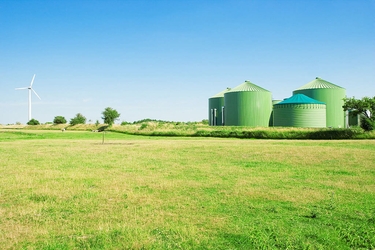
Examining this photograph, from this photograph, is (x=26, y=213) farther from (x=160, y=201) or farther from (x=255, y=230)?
(x=255, y=230)

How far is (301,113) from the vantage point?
2638 inches

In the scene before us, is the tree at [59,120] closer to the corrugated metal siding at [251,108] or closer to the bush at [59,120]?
the bush at [59,120]

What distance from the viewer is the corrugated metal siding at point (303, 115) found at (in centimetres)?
6706

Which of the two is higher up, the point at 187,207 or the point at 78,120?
the point at 78,120

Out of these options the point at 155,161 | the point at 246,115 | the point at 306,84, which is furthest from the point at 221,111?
the point at 155,161

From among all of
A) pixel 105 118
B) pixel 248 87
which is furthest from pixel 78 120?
pixel 248 87

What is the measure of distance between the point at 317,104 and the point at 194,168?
5894cm

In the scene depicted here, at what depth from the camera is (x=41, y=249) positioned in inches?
263

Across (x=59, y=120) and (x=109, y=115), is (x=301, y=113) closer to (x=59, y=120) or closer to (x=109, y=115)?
(x=109, y=115)

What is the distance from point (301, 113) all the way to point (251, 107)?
39.9 ft

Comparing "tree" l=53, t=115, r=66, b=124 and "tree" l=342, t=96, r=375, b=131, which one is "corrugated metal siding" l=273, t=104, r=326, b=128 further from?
"tree" l=53, t=115, r=66, b=124

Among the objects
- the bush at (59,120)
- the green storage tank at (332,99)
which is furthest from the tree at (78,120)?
the green storage tank at (332,99)

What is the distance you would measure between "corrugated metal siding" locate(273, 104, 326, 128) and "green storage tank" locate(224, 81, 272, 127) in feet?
20.4

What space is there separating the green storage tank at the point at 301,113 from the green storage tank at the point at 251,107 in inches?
228
